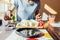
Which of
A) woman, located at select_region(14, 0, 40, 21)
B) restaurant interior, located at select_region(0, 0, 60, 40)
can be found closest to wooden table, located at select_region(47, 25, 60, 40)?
restaurant interior, located at select_region(0, 0, 60, 40)

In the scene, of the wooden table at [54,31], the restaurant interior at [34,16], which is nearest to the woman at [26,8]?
the restaurant interior at [34,16]

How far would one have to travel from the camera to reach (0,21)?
4.61 feet

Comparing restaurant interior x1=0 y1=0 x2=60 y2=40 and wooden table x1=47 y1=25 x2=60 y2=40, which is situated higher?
restaurant interior x1=0 y1=0 x2=60 y2=40

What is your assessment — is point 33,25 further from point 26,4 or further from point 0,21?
point 0,21

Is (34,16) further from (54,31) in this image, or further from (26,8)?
(54,31)

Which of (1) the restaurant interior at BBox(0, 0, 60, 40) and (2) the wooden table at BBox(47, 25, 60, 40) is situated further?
(1) the restaurant interior at BBox(0, 0, 60, 40)

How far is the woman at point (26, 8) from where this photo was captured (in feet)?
4.60

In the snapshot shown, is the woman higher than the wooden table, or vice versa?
the woman

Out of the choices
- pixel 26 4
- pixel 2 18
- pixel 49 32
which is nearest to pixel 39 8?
pixel 26 4

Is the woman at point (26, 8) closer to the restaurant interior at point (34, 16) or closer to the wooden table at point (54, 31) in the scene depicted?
the restaurant interior at point (34, 16)

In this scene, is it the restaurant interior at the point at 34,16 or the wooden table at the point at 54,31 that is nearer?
the wooden table at the point at 54,31

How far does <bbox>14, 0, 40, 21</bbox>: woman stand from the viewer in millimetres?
1401

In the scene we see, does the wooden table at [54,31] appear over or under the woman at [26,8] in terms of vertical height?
under

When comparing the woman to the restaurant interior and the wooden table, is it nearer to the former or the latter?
the restaurant interior
